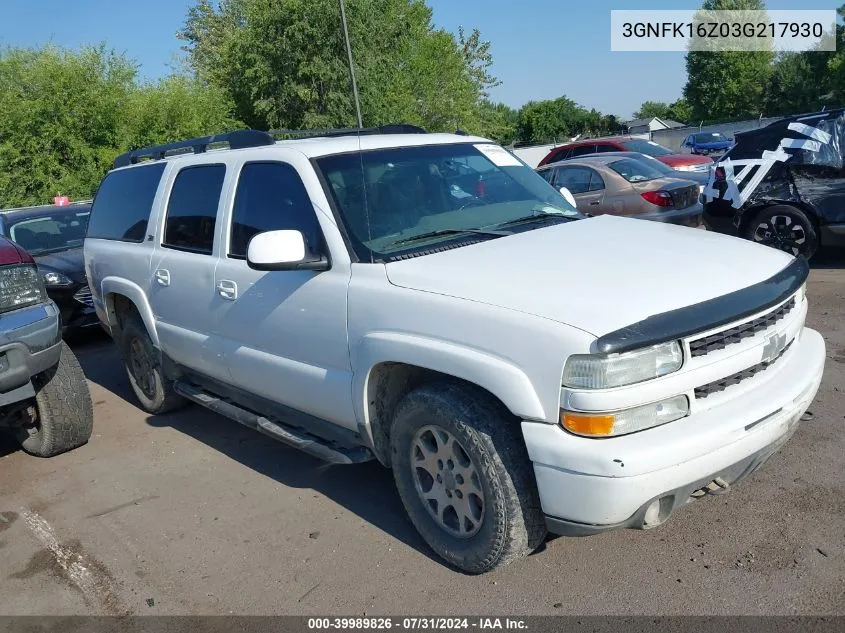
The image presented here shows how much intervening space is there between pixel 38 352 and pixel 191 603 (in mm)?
1940

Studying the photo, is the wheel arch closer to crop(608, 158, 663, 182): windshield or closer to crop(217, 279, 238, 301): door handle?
crop(217, 279, 238, 301): door handle

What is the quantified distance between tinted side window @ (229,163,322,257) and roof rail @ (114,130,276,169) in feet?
0.83

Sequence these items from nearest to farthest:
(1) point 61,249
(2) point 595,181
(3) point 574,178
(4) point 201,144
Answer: (4) point 201,144, (1) point 61,249, (2) point 595,181, (3) point 574,178

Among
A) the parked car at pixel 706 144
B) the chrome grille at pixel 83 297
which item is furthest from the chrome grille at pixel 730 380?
the parked car at pixel 706 144

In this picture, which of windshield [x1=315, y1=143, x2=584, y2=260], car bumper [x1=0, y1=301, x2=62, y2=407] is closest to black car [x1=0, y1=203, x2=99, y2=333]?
car bumper [x1=0, y1=301, x2=62, y2=407]

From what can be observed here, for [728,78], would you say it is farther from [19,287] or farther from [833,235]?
[19,287]

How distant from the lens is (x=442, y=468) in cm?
318

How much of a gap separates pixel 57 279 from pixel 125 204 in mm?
3016

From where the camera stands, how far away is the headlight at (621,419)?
2611mm

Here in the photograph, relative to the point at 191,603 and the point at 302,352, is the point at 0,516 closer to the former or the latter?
the point at 191,603

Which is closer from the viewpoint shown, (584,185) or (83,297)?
(83,297)

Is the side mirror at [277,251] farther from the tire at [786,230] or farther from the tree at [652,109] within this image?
the tree at [652,109]

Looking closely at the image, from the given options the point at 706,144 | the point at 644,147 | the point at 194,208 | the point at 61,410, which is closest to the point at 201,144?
the point at 194,208

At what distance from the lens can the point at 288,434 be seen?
3959 millimetres
